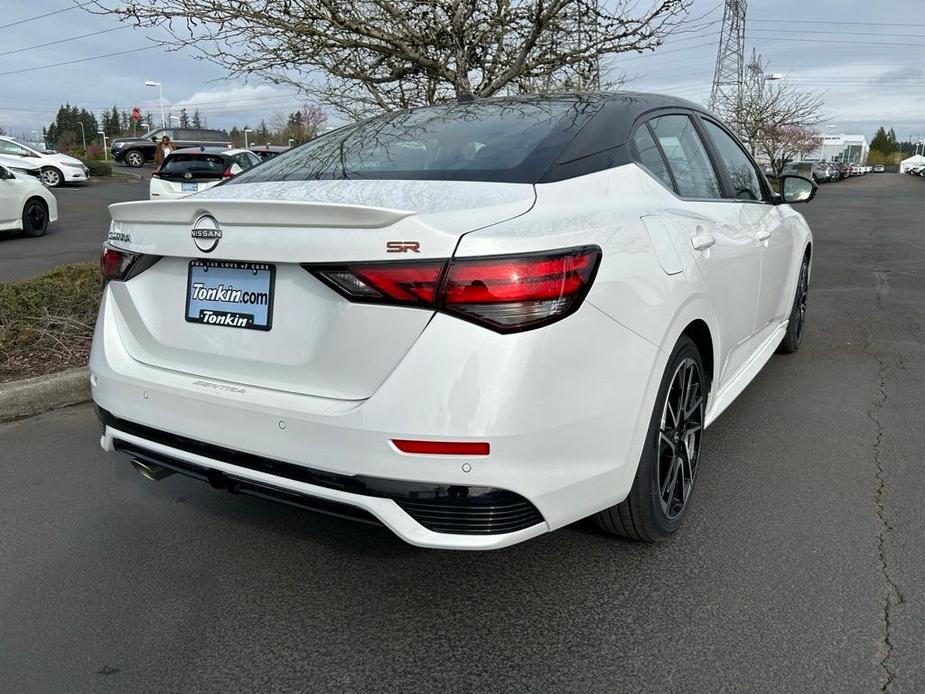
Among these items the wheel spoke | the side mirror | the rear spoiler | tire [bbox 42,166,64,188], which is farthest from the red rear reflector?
tire [bbox 42,166,64,188]

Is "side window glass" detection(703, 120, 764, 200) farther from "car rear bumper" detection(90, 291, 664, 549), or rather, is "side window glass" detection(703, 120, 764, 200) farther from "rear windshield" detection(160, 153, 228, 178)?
"rear windshield" detection(160, 153, 228, 178)

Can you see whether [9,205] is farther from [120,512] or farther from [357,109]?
[120,512]

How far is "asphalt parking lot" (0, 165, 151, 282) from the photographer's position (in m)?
9.55

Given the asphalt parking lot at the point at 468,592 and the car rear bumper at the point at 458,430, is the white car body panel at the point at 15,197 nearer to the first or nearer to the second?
the asphalt parking lot at the point at 468,592

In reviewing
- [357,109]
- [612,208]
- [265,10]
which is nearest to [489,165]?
[612,208]

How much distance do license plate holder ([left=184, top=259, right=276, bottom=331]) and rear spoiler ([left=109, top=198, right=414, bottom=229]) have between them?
134 millimetres

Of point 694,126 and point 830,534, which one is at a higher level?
point 694,126

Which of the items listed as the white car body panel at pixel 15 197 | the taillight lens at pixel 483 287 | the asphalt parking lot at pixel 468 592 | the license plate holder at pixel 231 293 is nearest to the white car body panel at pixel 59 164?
the white car body panel at pixel 15 197

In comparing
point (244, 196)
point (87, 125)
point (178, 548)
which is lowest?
point (178, 548)

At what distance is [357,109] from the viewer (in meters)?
7.81

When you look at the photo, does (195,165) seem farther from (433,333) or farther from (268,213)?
(433,333)

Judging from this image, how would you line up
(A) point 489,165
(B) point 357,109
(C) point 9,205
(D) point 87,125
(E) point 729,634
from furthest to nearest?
(D) point 87,125, (C) point 9,205, (B) point 357,109, (A) point 489,165, (E) point 729,634

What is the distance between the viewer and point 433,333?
201 centimetres

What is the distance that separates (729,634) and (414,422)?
3.94 feet
